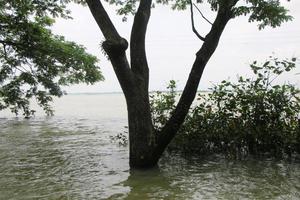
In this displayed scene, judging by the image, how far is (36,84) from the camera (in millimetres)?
14930

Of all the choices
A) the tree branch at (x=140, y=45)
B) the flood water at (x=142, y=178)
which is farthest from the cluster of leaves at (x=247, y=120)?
the tree branch at (x=140, y=45)

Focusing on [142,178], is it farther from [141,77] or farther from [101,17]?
[101,17]

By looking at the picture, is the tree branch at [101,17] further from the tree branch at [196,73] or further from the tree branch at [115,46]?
the tree branch at [196,73]

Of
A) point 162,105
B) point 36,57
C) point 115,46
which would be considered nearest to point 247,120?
point 162,105

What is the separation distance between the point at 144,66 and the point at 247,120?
122 inches

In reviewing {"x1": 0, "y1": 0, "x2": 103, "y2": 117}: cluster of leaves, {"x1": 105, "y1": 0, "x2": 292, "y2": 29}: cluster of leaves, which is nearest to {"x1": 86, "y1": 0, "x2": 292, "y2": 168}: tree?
{"x1": 105, "y1": 0, "x2": 292, "y2": 29}: cluster of leaves

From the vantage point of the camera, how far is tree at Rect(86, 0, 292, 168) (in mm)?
7852

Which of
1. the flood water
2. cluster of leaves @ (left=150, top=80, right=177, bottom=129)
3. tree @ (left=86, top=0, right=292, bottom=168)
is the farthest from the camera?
cluster of leaves @ (left=150, top=80, right=177, bottom=129)

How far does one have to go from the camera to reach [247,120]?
957 centimetres

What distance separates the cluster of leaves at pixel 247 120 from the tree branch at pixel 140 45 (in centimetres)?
225

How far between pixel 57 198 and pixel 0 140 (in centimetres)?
1041

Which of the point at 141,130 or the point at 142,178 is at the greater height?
the point at 141,130

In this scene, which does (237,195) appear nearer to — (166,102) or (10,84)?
(166,102)

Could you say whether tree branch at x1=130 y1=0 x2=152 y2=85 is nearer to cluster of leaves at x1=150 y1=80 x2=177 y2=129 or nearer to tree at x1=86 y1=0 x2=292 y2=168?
tree at x1=86 y1=0 x2=292 y2=168
